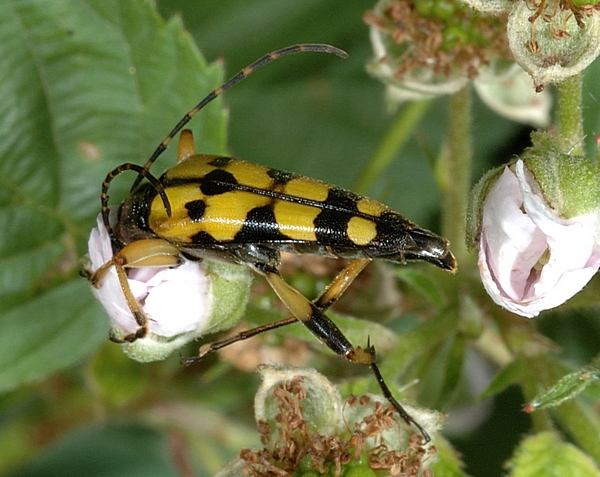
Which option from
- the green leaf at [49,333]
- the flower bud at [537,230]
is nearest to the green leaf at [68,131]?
the green leaf at [49,333]

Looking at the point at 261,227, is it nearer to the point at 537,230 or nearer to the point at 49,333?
the point at 537,230

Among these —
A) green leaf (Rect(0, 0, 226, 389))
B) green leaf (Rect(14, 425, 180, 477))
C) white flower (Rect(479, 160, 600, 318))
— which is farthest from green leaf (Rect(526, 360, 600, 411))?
green leaf (Rect(14, 425, 180, 477))

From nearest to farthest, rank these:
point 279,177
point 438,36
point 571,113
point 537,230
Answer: point 537,230, point 571,113, point 279,177, point 438,36

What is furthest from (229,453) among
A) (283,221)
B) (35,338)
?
(283,221)

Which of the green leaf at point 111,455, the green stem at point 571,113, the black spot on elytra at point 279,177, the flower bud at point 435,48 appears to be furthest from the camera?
the green leaf at point 111,455

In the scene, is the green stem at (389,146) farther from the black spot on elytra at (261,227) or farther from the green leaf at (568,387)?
the green leaf at (568,387)

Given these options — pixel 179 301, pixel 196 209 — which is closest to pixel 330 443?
pixel 179 301

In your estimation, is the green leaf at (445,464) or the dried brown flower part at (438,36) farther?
the dried brown flower part at (438,36)

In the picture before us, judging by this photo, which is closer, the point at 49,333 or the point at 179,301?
the point at 179,301
